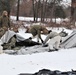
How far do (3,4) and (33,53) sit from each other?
22386 mm

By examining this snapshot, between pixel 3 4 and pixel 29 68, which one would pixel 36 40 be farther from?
pixel 3 4

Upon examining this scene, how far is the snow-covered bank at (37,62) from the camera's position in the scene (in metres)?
7.64

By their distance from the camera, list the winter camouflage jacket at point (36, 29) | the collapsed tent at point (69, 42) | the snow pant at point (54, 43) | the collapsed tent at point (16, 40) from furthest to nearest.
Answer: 1. the collapsed tent at point (16, 40)
2. the winter camouflage jacket at point (36, 29)
3. the collapsed tent at point (69, 42)
4. the snow pant at point (54, 43)

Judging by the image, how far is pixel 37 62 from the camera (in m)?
8.55

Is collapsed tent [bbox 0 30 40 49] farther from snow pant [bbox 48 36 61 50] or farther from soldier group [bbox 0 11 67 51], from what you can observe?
snow pant [bbox 48 36 61 50]

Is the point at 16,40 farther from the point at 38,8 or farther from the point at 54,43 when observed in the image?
the point at 38,8

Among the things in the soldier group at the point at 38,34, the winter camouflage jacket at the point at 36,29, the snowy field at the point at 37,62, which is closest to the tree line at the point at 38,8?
the soldier group at the point at 38,34

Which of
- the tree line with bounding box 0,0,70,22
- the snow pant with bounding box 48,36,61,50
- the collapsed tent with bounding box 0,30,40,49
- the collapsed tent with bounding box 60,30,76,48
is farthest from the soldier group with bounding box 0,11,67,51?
the tree line with bounding box 0,0,70,22

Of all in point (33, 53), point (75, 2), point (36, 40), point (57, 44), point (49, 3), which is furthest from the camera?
point (49, 3)

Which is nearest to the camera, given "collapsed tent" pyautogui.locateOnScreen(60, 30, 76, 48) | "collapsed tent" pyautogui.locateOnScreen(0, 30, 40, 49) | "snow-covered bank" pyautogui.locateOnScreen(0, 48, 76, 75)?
"snow-covered bank" pyautogui.locateOnScreen(0, 48, 76, 75)

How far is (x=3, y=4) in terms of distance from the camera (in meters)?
31.8

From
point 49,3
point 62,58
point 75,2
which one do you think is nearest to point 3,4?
point 75,2

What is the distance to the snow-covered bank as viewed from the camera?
25.1ft

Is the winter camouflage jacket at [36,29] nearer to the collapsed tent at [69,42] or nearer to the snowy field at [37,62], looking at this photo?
the collapsed tent at [69,42]
